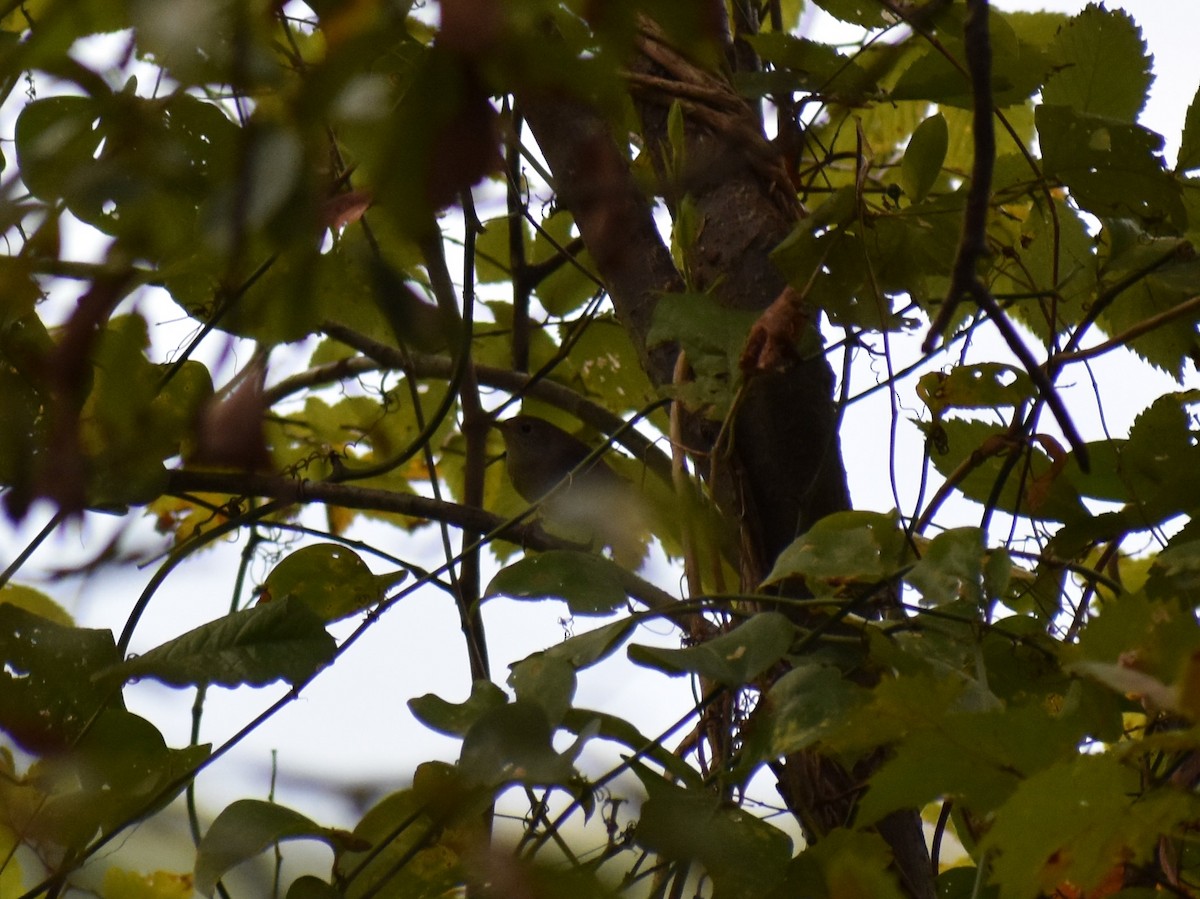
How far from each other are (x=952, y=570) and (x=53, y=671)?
63cm

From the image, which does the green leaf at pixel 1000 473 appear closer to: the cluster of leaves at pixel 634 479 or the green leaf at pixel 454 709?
the cluster of leaves at pixel 634 479

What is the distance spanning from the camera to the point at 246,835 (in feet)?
2.45

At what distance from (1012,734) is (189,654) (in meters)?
0.54

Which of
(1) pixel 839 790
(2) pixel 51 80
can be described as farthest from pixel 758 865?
(2) pixel 51 80

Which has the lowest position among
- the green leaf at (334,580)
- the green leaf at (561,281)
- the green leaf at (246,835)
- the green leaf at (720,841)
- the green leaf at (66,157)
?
the green leaf at (720,841)

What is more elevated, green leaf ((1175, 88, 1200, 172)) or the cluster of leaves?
green leaf ((1175, 88, 1200, 172))

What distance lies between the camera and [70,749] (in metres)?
0.78

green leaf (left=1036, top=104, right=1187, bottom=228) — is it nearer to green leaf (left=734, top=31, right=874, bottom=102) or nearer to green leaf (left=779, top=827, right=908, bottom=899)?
green leaf (left=734, top=31, right=874, bottom=102)

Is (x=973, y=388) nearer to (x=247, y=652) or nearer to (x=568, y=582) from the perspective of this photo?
(x=568, y=582)

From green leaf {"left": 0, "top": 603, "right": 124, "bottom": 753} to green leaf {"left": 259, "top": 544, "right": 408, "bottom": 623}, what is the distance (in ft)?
0.84

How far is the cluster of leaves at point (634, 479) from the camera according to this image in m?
0.42

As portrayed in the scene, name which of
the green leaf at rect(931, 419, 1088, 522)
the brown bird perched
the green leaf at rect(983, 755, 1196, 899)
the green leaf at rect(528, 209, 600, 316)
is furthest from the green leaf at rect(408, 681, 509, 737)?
the green leaf at rect(528, 209, 600, 316)

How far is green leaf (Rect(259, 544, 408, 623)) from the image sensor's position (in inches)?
42.6

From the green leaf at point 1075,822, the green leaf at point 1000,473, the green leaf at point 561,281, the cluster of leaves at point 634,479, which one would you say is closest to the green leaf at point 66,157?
the cluster of leaves at point 634,479
